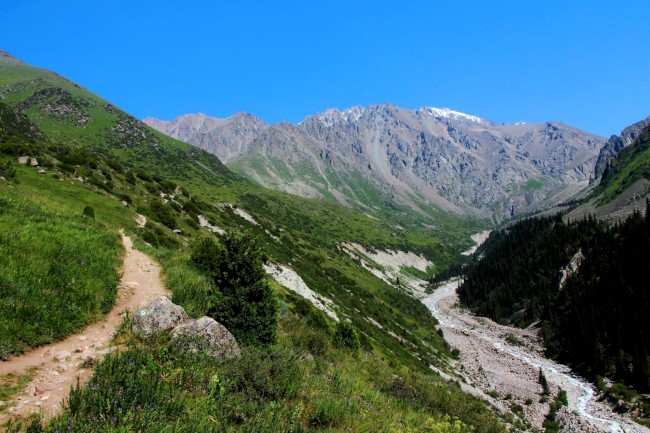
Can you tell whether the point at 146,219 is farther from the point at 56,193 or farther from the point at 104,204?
the point at 56,193

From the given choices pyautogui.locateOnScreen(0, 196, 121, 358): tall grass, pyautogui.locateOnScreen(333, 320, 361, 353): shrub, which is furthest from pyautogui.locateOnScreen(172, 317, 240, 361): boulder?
pyautogui.locateOnScreen(333, 320, 361, 353): shrub

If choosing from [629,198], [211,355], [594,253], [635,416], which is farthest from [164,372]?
[629,198]

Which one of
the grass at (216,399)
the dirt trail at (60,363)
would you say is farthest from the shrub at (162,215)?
the grass at (216,399)

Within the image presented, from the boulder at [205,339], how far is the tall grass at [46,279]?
350 cm

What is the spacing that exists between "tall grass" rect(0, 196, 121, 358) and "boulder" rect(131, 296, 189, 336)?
1.94m

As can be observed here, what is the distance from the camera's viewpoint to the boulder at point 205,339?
9.89 m

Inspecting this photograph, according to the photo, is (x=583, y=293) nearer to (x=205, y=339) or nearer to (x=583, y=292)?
(x=583, y=292)

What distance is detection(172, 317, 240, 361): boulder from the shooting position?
9886 mm

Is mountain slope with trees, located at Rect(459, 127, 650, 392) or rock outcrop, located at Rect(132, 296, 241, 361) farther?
mountain slope with trees, located at Rect(459, 127, 650, 392)

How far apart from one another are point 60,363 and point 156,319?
8.43ft

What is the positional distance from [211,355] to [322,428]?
3.73 metres

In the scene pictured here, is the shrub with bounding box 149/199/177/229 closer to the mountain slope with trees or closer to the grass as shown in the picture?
the grass

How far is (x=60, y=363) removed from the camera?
29.3ft

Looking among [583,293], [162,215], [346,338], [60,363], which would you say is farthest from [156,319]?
[583,293]
